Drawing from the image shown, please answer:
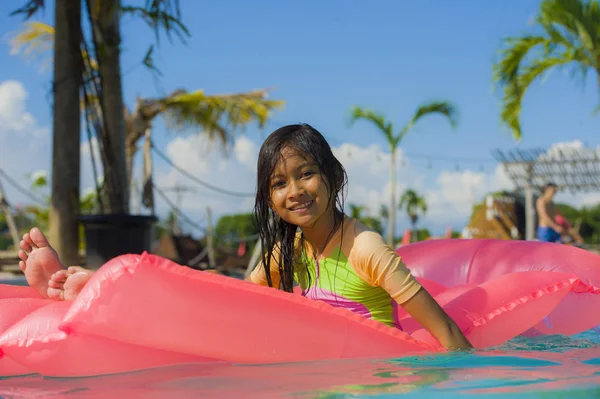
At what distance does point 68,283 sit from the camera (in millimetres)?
2270

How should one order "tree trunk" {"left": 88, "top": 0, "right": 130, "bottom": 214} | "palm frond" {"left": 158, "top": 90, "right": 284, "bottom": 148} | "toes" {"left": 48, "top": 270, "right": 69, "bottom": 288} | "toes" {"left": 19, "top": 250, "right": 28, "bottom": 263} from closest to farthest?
"toes" {"left": 48, "top": 270, "right": 69, "bottom": 288}
"toes" {"left": 19, "top": 250, "right": 28, "bottom": 263}
"tree trunk" {"left": 88, "top": 0, "right": 130, "bottom": 214}
"palm frond" {"left": 158, "top": 90, "right": 284, "bottom": 148}

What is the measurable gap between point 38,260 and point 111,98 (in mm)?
4544

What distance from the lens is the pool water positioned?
1.69 meters

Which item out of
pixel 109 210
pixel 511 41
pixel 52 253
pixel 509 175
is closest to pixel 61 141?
pixel 109 210

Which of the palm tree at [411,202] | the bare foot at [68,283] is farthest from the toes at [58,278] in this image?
the palm tree at [411,202]

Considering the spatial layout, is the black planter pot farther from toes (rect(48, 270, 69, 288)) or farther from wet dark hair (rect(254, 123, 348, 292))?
wet dark hair (rect(254, 123, 348, 292))

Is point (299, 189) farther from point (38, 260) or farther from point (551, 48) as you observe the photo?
point (551, 48)

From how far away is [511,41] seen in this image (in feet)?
32.8

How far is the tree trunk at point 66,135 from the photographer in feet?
19.8

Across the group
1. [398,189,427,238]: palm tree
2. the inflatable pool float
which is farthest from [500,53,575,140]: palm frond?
[398,189,427,238]: palm tree

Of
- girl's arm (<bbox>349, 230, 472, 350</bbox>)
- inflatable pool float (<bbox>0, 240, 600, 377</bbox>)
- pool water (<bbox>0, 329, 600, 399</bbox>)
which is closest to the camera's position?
pool water (<bbox>0, 329, 600, 399</bbox>)

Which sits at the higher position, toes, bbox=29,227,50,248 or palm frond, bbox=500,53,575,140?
palm frond, bbox=500,53,575,140

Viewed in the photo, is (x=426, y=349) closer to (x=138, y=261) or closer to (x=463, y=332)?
(x=463, y=332)

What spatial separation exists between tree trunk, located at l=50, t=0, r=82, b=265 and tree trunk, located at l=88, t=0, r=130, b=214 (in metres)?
0.43
